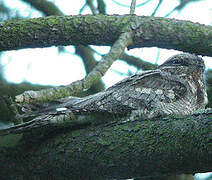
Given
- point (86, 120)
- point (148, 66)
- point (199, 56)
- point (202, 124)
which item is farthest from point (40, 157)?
point (148, 66)

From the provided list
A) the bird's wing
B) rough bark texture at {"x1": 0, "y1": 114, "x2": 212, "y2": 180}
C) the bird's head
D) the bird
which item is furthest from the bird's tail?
the bird's head

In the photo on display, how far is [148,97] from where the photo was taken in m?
2.64

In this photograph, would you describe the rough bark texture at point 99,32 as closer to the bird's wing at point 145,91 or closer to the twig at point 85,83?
the twig at point 85,83

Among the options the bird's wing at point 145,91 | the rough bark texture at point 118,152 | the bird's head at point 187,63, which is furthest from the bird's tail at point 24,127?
the bird's head at point 187,63

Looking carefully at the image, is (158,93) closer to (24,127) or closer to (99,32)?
(99,32)

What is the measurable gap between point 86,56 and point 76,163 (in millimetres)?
2355

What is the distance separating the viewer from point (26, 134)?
2238 millimetres

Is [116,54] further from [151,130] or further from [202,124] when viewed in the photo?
[202,124]

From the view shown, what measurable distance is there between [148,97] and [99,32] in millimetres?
644

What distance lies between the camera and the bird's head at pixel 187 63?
3.09 m

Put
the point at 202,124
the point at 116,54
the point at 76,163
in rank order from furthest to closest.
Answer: the point at 116,54 → the point at 76,163 → the point at 202,124

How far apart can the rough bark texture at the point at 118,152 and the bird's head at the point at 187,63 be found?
3.56 ft

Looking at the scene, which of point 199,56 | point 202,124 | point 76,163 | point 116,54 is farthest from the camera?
point 199,56

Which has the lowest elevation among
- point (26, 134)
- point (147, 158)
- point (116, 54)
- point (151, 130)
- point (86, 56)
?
point (147, 158)
